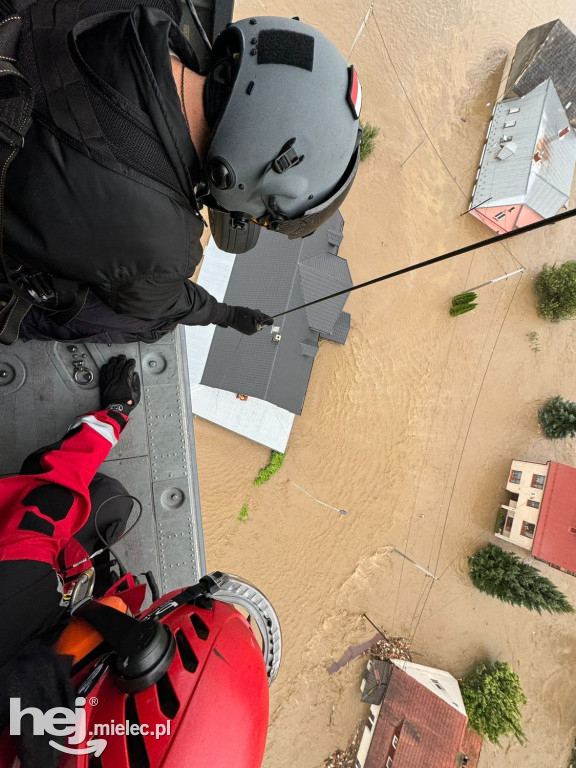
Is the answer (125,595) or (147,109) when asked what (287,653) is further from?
(147,109)

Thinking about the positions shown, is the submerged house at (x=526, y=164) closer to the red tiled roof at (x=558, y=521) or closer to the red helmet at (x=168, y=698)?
the red tiled roof at (x=558, y=521)

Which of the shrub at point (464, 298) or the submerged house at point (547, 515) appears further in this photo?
the shrub at point (464, 298)

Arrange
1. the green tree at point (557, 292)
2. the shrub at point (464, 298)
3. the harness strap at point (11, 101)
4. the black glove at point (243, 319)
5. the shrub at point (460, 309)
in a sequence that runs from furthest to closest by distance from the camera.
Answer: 1. the green tree at point (557, 292)
2. the shrub at point (460, 309)
3. the shrub at point (464, 298)
4. the black glove at point (243, 319)
5. the harness strap at point (11, 101)

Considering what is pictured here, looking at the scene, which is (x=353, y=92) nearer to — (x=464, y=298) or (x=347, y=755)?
(x=464, y=298)

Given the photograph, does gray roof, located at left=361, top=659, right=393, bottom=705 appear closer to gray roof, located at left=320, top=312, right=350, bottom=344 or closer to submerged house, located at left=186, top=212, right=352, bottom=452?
submerged house, located at left=186, top=212, right=352, bottom=452

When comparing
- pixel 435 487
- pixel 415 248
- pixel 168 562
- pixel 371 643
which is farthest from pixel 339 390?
pixel 168 562

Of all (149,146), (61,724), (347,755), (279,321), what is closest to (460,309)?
(279,321)

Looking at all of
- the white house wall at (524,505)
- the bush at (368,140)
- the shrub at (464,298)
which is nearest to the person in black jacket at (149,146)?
the bush at (368,140)

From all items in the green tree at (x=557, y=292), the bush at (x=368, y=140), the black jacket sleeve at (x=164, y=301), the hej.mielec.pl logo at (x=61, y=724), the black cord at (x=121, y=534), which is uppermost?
the bush at (x=368, y=140)

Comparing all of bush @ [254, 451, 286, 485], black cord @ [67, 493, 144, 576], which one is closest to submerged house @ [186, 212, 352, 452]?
bush @ [254, 451, 286, 485]
